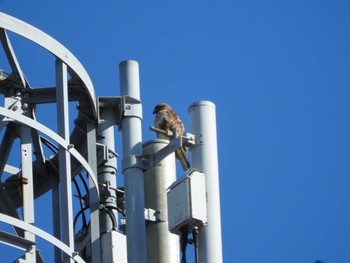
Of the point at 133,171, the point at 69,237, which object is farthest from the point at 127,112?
the point at 69,237

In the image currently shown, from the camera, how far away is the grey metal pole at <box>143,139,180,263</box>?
14.4 m

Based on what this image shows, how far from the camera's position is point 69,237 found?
13.9 m

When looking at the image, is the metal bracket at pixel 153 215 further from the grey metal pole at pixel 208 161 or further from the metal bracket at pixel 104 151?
the metal bracket at pixel 104 151

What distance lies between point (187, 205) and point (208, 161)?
2.38ft

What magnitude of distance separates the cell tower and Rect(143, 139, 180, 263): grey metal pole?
0.04 ft

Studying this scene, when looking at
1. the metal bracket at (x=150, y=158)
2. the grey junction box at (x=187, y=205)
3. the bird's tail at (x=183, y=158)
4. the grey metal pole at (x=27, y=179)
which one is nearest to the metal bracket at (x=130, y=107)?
the metal bracket at (x=150, y=158)

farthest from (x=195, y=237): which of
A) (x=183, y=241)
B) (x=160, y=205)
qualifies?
(x=160, y=205)

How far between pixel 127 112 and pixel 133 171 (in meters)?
0.86

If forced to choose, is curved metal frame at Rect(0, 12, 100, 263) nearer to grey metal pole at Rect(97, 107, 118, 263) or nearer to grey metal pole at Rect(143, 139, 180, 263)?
grey metal pole at Rect(97, 107, 118, 263)

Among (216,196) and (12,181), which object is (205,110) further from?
(12,181)

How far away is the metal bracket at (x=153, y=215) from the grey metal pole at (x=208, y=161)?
717 millimetres

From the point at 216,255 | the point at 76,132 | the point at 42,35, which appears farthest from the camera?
the point at 76,132

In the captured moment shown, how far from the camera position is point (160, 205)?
14555mm

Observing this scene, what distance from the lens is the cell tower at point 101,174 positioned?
44.9 ft
